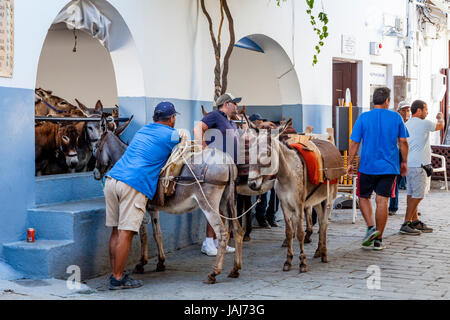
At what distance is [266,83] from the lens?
13125 millimetres

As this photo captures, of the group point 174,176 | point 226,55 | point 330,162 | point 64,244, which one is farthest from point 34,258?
point 226,55

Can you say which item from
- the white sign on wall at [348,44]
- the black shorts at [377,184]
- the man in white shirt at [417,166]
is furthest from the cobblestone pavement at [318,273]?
the white sign on wall at [348,44]

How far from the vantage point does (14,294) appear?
18.9 feet

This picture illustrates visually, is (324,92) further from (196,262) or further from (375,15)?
(196,262)

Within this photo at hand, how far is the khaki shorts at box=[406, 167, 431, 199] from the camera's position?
927 cm

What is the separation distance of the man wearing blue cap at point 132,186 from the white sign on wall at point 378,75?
29.4 feet

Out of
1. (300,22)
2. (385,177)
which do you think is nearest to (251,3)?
(300,22)

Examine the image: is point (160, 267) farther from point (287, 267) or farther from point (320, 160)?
point (320, 160)

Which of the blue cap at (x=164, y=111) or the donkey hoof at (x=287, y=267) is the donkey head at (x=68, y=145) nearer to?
the blue cap at (x=164, y=111)

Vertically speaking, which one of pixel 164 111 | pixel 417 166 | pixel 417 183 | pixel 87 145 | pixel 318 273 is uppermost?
pixel 164 111

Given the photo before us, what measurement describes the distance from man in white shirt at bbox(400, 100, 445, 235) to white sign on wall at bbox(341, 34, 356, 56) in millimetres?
3611

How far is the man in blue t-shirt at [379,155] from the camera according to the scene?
794 cm

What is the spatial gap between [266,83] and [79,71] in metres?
3.75
